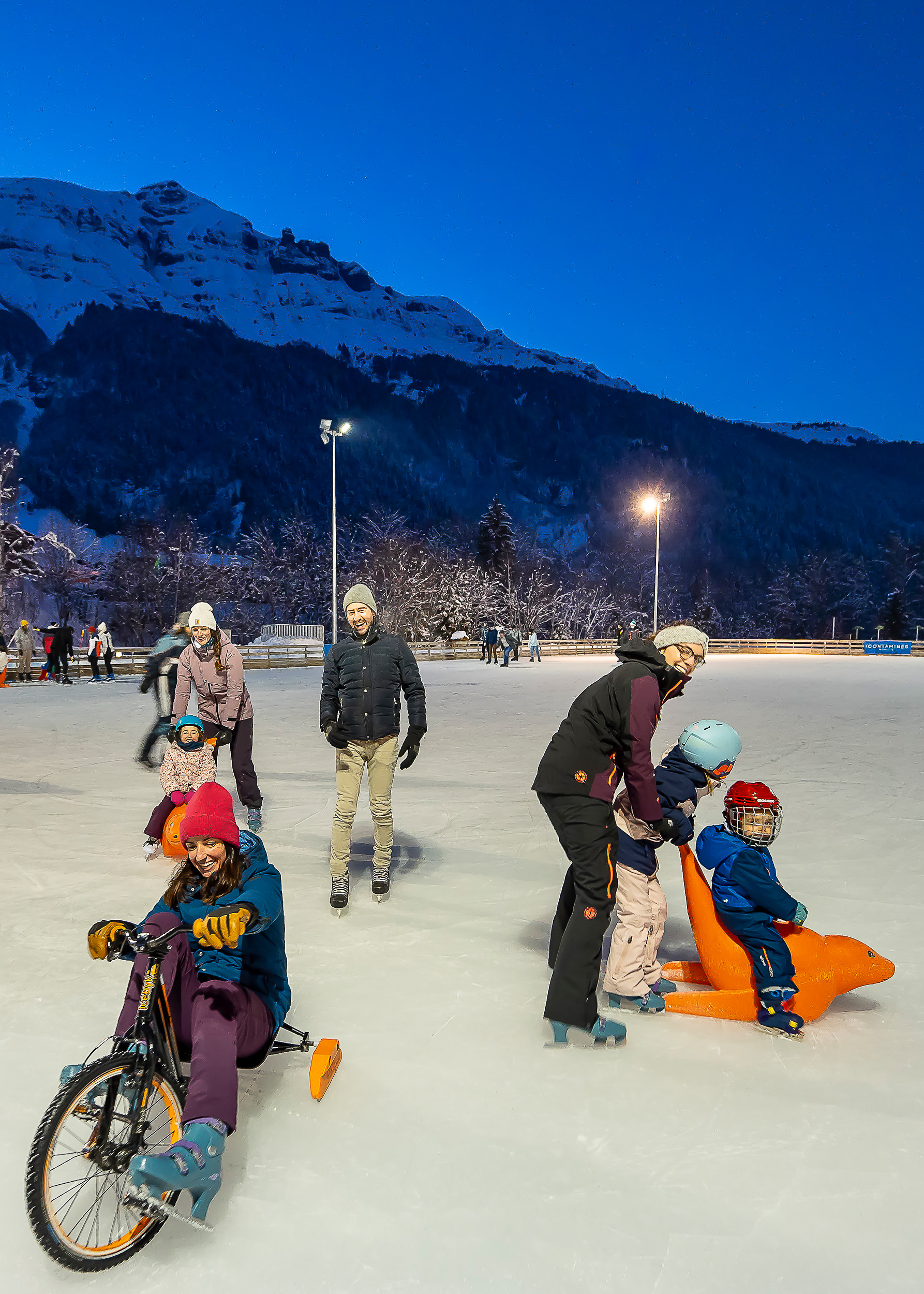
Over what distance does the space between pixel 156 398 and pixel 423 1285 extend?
129 m

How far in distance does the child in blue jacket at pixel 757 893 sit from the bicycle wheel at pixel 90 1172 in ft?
6.40

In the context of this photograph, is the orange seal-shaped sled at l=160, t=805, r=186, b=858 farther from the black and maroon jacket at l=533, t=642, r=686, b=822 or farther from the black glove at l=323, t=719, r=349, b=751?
the black and maroon jacket at l=533, t=642, r=686, b=822

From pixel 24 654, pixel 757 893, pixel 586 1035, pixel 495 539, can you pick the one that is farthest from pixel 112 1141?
pixel 495 539

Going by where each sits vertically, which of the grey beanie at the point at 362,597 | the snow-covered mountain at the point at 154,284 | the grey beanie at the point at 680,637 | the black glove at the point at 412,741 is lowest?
the black glove at the point at 412,741

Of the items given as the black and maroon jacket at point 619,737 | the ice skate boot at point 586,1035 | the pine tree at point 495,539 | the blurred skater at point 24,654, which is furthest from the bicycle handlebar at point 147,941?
the pine tree at point 495,539

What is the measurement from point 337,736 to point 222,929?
2.16m

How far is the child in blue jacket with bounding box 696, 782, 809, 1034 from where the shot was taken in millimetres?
2801

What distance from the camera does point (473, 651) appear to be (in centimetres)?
3538

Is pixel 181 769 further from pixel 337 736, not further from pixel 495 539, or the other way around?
pixel 495 539

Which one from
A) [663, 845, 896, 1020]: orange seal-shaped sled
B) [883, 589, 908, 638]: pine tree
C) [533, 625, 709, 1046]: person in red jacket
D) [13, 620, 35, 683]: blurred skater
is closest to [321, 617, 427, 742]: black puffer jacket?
[533, 625, 709, 1046]: person in red jacket

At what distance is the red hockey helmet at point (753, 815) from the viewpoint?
2.80 m

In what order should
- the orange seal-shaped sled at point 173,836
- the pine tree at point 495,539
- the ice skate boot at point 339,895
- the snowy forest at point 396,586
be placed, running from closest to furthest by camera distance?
the ice skate boot at point 339,895, the orange seal-shaped sled at point 173,836, the snowy forest at point 396,586, the pine tree at point 495,539

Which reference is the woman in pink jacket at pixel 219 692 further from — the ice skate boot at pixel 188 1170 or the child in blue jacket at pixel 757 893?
the ice skate boot at pixel 188 1170

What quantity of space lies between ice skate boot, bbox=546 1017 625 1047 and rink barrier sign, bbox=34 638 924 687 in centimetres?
2008
